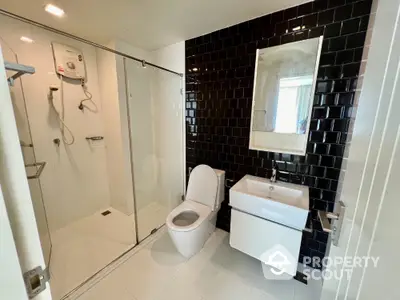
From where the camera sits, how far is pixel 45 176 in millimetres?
2045

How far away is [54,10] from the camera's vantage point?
156 centimetres

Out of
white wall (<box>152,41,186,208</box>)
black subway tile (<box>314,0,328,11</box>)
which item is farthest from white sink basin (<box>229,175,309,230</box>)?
black subway tile (<box>314,0,328,11</box>)

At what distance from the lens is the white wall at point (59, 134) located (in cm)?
182

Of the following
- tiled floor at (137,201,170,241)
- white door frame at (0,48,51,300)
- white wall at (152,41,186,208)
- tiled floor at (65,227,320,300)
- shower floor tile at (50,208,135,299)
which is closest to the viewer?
A: white door frame at (0,48,51,300)

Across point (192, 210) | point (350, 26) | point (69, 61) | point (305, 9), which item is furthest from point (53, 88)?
point (350, 26)

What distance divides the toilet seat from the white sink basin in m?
0.39

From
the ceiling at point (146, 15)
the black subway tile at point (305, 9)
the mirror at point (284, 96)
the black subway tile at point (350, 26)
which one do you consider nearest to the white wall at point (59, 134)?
the ceiling at point (146, 15)

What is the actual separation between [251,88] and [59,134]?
2295 millimetres

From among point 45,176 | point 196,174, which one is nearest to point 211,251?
point 196,174

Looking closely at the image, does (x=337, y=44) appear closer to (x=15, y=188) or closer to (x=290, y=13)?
(x=290, y=13)

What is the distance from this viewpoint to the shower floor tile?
1.61m

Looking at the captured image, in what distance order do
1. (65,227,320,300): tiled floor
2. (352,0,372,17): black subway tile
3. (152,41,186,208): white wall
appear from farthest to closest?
(152,41,186,208): white wall
(65,227,320,300): tiled floor
(352,0,372,17): black subway tile

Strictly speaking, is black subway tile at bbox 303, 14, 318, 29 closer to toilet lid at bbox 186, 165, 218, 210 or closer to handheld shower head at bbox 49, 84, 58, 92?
toilet lid at bbox 186, 165, 218, 210

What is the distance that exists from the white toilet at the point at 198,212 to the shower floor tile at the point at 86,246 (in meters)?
0.67
